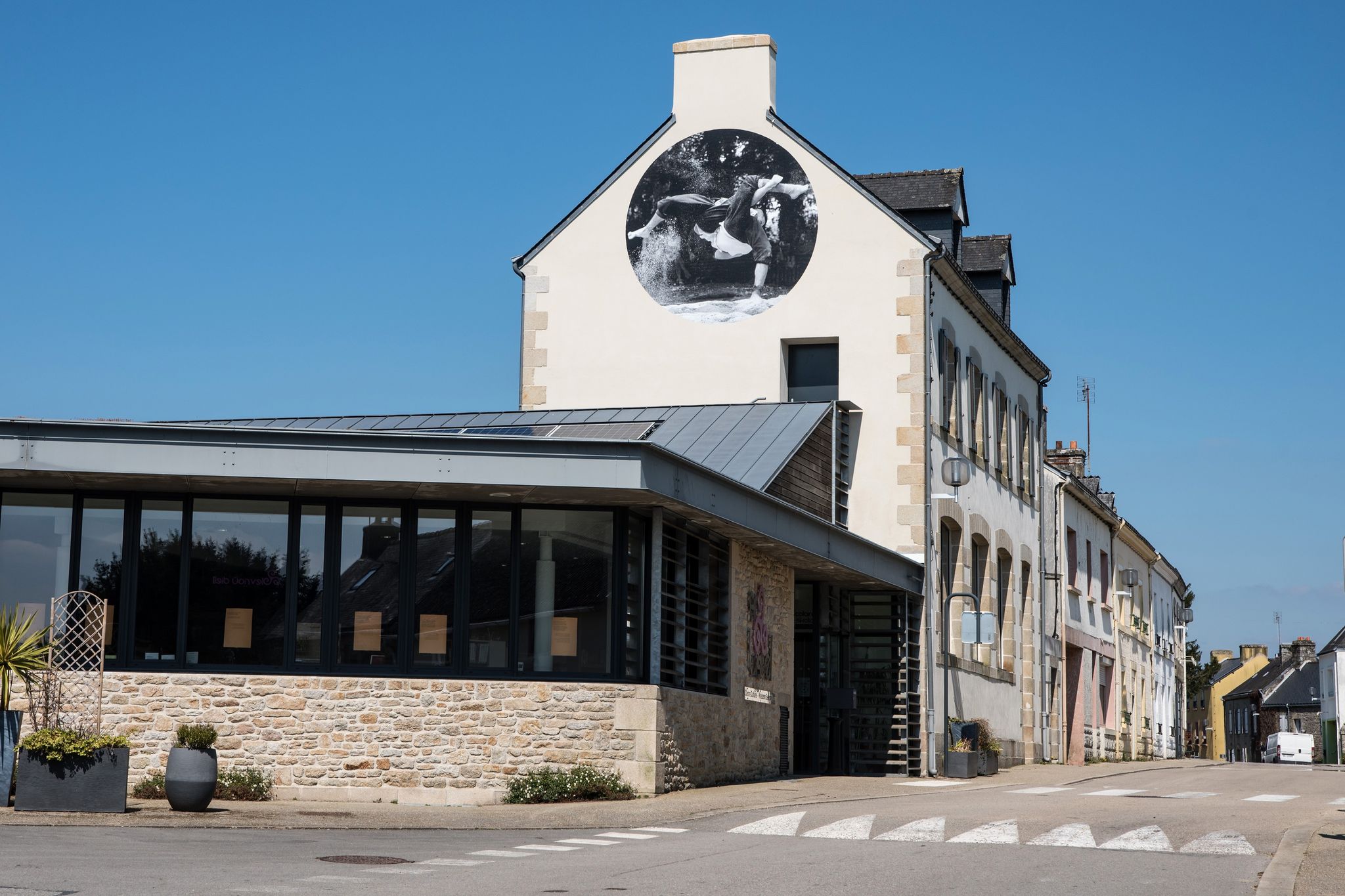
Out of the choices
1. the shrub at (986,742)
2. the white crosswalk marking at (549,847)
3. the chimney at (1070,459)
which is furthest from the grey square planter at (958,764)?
the chimney at (1070,459)

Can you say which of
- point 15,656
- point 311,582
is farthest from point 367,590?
point 15,656

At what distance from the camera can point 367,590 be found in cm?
1619

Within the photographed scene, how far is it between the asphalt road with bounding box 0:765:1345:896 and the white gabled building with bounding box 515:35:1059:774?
7892 mm

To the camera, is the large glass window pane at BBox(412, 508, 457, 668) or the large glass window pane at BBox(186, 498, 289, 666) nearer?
the large glass window pane at BBox(186, 498, 289, 666)

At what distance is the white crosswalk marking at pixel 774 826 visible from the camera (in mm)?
13041

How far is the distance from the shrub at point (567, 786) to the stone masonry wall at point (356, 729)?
145 millimetres

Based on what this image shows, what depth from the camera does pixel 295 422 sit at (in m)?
22.7

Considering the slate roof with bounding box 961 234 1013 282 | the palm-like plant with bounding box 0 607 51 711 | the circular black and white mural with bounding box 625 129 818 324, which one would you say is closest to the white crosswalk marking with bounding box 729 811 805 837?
the palm-like plant with bounding box 0 607 51 711

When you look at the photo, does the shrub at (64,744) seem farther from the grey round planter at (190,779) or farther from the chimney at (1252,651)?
the chimney at (1252,651)

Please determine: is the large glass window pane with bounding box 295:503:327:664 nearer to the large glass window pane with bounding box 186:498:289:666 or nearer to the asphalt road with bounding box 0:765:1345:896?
the large glass window pane with bounding box 186:498:289:666

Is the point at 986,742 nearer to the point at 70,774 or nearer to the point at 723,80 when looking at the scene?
the point at 723,80

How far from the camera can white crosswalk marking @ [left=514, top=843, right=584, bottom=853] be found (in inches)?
458

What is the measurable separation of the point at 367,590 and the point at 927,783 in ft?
28.5

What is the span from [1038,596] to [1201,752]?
1748 inches
